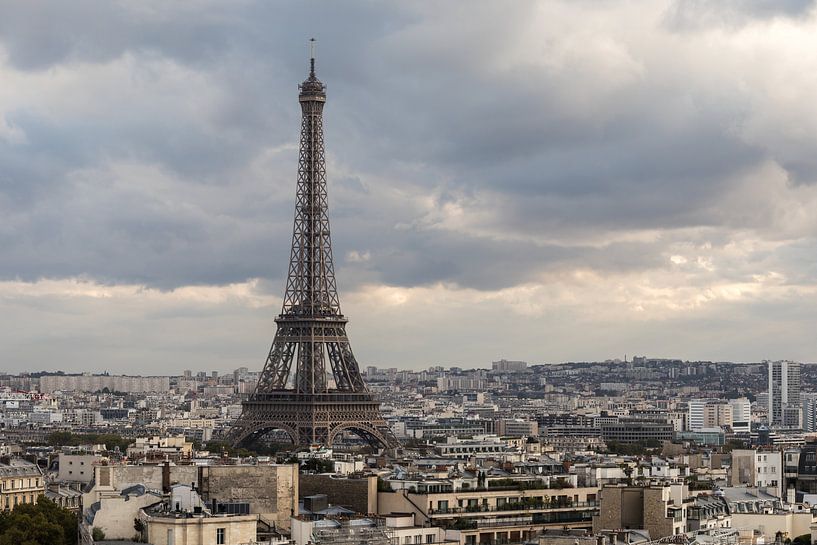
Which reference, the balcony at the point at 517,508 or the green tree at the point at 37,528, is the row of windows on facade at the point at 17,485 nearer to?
the green tree at the point at 37,528

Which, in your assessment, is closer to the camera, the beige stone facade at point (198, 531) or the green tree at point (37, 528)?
the beige stone facade at point (198, 531)

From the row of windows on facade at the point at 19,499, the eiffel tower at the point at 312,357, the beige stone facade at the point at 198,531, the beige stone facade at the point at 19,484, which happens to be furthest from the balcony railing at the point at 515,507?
the eiffel tower at the point at 312,357

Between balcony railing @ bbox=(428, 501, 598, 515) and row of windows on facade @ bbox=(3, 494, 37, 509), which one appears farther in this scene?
row of windows on facade @ bbox=(3, 494, 37, 509)

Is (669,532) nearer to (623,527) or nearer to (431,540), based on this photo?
(623,527)

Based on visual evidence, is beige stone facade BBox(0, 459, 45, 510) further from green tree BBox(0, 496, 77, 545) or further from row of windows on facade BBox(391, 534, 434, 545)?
row of windows on facade BBox(391, 534, 434, 545)

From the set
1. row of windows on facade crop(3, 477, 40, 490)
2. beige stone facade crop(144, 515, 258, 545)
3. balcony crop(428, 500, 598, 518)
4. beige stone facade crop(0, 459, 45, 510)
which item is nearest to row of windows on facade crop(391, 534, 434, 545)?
balcony crop(428, 500, 598, 518)

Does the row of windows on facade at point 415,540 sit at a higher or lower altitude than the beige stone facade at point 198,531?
lower

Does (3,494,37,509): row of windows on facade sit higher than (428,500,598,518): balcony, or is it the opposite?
(428,500,598,518): balcony

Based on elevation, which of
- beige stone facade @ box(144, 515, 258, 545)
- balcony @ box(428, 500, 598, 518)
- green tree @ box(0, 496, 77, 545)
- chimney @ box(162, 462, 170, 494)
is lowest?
green tree @ box(0, 496, 77, 545)

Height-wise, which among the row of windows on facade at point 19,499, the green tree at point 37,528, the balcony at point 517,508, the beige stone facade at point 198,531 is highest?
the beige stone facade at point 198,531

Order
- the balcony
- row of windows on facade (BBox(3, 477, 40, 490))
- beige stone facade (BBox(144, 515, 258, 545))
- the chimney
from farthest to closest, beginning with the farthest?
1. row of windows on facade (BBox(3, 477, 40, 490))
2. the balcony
3. the chimney
4. beige stone facade (BBox(144, 515, 258, 545))
